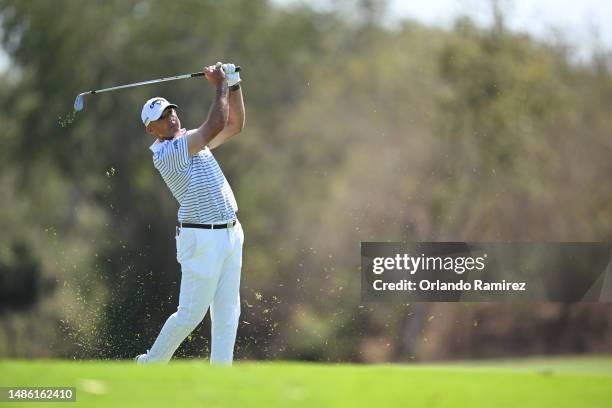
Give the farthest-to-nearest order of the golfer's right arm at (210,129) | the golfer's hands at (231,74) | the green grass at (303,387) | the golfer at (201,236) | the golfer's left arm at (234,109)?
the golfer's left arm at (234,109), the golfer's hands at (231,74), the golfer at (201,236), the golfer's right arm at (210,129), the green grass at (303,387)

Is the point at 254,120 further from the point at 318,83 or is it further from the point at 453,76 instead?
the point at 453,76

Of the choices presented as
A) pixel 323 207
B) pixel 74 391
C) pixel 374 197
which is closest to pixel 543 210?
pixel 374 197

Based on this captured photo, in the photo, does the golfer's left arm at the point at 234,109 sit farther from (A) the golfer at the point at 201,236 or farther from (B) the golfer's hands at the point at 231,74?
(A) the golfer at the point at 201,236

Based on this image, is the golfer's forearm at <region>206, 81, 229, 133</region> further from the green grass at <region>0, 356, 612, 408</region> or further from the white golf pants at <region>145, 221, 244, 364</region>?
the green grass at <region>0, 356, 612, 408</region>

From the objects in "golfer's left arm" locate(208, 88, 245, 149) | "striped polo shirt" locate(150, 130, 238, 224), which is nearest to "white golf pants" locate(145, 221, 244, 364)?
"striped polo shirt" locate(150, 130, 238, 224)

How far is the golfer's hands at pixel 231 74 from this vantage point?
27.0 feet

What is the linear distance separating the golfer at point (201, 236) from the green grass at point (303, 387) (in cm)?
89

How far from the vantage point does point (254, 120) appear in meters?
34.6

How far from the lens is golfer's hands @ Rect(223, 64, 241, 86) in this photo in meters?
8.23

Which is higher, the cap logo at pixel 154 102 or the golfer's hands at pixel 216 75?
the golfer's hands at pixel 216 75

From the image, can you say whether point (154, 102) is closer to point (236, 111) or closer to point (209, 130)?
point (209, 130)

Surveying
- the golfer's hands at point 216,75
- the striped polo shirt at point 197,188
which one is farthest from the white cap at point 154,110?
the golfer's hands at point 216,75

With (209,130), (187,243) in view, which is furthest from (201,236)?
(209,130)

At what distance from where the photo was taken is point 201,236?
772 centimetres
